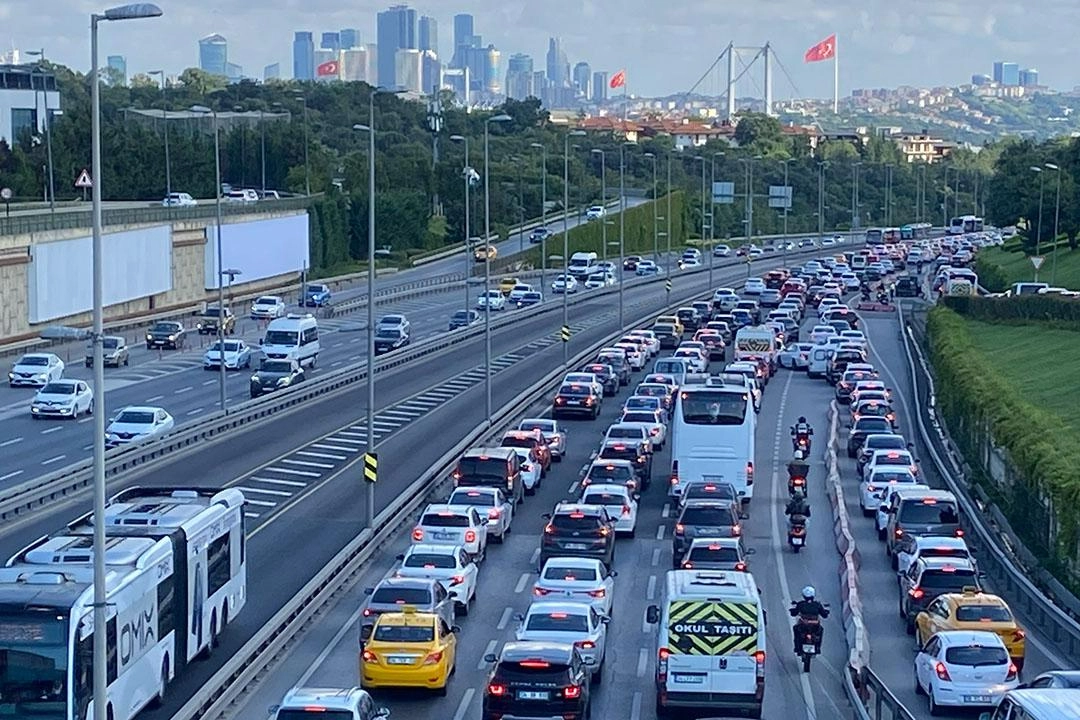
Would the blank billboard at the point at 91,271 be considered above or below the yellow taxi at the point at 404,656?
above

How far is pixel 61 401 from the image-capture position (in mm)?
58812

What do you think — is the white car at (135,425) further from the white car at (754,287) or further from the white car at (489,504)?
the white car at (754,287)

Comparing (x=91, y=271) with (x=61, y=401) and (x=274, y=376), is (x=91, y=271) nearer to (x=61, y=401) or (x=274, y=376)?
(x=274, y=376)

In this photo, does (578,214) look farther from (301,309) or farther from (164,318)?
(164,318)

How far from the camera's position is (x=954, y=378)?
58.0 m

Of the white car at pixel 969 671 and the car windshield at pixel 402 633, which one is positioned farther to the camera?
the car windshield at pixel 402 633

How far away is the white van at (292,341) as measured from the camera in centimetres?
7112

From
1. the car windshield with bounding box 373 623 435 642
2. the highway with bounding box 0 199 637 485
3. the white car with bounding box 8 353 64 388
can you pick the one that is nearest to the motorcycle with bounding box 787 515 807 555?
the highway with bounding box 0 199 637 485

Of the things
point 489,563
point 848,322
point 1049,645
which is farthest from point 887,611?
point 848,322

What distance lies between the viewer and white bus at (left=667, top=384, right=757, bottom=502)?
44.0 m

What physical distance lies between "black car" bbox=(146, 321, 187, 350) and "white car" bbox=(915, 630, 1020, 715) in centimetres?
5551

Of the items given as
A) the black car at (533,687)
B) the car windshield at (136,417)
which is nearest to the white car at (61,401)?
the car windshield at (136,417)

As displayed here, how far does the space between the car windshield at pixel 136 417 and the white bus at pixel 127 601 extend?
2225cm

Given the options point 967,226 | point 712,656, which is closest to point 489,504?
point 712,656
